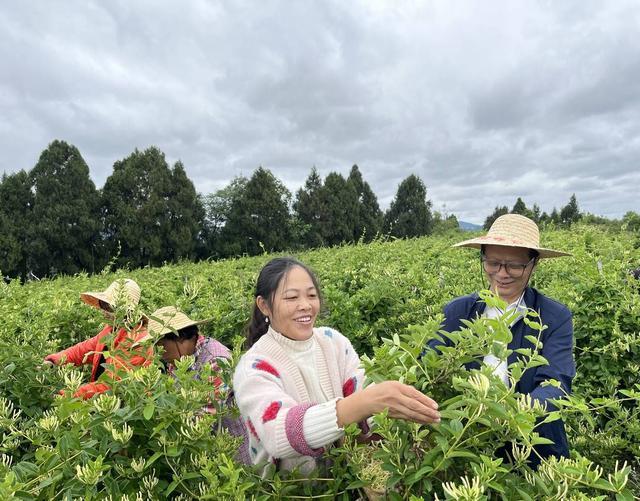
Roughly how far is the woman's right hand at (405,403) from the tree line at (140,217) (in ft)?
62.7

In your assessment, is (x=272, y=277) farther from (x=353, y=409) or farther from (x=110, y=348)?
(x=353, y=409)

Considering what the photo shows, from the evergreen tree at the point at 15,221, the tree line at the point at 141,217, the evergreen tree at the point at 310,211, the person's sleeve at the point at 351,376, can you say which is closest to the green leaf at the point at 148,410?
the person's sleeve at the point at 351,376

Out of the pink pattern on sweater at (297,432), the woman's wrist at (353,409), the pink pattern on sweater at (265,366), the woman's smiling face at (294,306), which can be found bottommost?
the pink pattern on sweater at (297,432)

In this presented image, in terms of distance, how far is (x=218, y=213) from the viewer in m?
36.0

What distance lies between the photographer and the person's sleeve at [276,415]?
1.36 meters

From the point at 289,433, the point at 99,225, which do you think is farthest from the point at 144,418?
the point at 99,225

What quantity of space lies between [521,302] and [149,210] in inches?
927

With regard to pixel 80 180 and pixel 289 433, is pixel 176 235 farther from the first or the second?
pixel 289 433

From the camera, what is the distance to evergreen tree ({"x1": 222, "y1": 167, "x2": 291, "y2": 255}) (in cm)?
2738

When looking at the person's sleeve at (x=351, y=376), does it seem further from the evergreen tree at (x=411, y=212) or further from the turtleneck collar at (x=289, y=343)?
the evergreen tree at (x=411, y=212)

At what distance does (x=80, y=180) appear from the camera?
22844 mm

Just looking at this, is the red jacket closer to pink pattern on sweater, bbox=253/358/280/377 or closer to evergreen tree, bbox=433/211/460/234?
pink pattern on sweater, bbox=253/358/280/377

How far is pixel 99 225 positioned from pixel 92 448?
938 inches

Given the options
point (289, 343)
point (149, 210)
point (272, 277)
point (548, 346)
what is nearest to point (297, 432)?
point (289, 343)
